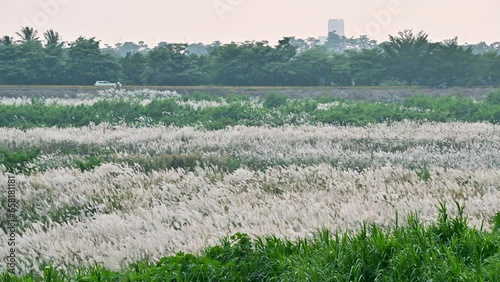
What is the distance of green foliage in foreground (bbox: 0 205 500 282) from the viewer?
21.3ft

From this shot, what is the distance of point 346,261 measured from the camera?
693 centimetres

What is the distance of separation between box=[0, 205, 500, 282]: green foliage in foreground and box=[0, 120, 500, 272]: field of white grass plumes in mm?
970

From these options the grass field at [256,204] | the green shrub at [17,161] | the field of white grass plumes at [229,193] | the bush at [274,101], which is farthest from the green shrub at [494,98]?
the green shrub at [17,161]

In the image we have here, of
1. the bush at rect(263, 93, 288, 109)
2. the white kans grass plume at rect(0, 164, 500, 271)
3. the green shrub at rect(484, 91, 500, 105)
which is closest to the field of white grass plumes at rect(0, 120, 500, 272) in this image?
the white kans grass plume at rect(0, 164, 500, 271)

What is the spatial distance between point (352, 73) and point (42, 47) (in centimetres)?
2677

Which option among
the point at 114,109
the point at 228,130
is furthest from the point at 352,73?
the point at 228,130

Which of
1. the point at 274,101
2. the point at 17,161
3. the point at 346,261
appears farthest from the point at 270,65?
the point at 346,261

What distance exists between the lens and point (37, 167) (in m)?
16.5

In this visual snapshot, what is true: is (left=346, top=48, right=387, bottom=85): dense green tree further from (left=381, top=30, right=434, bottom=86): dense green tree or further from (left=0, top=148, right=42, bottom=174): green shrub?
(left=0, top=148, right=42, bottom=174): green shrub

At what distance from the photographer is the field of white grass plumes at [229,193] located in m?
9.45

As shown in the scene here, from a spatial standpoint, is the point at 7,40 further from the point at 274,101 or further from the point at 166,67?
the point at 274,101

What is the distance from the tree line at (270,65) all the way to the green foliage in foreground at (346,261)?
49.3m

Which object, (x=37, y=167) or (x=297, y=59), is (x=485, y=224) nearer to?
(x=37, y=167)

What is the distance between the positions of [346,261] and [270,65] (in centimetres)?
5055
